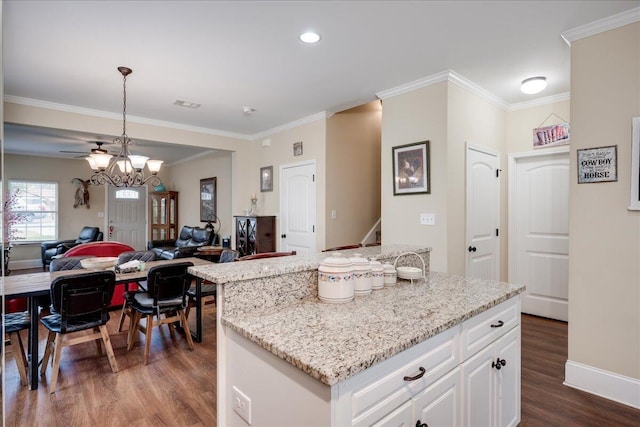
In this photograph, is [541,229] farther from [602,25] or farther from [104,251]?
[104,251]

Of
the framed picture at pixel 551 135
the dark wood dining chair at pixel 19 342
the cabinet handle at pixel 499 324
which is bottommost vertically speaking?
the dark wood dining chair at pixel 19 342

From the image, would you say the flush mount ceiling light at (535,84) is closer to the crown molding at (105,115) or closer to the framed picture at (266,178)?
the framed picture at (266,178)

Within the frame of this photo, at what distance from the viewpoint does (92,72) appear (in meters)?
3.28

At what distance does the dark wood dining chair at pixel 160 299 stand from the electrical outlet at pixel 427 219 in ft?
7.67

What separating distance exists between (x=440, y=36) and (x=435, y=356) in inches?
94.6

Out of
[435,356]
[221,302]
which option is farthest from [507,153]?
[221,302]

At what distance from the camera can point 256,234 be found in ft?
17.3

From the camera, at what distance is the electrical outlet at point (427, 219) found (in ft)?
11.3

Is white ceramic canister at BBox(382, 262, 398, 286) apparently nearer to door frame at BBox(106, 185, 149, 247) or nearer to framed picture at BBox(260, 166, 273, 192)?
framed picture at BBox(260, 166, 273, 192)

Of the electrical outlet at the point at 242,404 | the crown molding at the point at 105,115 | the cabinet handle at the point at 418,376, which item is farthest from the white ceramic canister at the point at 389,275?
the crown molding at the point at 105,115

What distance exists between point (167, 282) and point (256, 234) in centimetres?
227

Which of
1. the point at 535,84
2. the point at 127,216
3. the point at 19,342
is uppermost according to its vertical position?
the point at 535,84

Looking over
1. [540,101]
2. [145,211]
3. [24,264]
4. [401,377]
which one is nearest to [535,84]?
[540,101]

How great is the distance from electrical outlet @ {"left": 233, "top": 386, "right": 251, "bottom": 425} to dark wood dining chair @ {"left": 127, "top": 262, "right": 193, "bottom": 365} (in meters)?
1.94
